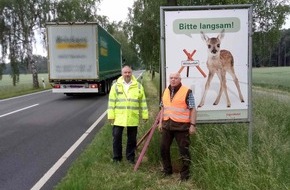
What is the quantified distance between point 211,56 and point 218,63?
172mm

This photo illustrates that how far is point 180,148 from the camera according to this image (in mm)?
5758

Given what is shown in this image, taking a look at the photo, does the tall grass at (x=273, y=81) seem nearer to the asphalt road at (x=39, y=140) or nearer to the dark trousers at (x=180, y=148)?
the asphalt road at (x=39, y=140)

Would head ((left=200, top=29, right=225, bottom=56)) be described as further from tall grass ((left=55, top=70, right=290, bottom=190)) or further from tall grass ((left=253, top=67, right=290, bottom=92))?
tall grass ((left=253, top=67, right=290, bottom=92))

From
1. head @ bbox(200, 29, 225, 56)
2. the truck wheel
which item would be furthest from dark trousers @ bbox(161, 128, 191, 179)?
the truck wheel

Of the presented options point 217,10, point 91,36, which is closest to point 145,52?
point 91,36

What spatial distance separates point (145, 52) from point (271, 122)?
12.2m

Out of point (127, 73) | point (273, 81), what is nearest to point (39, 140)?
point (127, 73)

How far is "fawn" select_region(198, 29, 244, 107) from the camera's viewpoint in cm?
637

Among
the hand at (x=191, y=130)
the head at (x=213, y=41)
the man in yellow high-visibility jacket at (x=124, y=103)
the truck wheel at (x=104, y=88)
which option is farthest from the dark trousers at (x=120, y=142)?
the truck wheel at (x=104, y=88)

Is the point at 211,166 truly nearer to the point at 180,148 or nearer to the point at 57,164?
the point at 180,148

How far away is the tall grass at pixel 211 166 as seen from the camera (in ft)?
15.6

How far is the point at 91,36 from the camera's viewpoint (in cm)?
1897

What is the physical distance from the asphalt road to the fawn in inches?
119

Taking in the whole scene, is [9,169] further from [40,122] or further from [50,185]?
[40,122]
